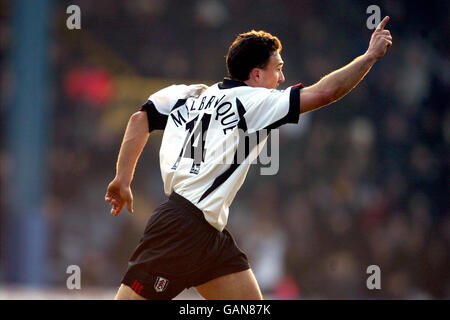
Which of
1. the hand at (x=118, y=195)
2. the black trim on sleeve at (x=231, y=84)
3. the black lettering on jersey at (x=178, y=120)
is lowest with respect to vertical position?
the hand at (x=118, y=195)

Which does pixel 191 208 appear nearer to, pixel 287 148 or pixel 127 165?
pixel 127 165

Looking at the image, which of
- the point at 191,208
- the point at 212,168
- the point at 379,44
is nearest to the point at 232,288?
the point at 191,208

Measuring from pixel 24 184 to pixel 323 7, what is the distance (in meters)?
5.88

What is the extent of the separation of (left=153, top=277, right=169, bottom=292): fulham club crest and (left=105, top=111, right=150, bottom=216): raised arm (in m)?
0.49

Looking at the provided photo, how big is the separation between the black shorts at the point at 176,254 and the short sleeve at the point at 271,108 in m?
0.58

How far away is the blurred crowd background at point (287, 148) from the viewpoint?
9.73 meters

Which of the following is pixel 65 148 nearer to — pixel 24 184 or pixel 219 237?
pixel 24 184

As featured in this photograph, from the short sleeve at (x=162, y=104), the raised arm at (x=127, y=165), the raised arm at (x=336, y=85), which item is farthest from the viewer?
the short sleeve at (x=162, y=104)

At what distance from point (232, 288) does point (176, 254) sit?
0.39 meters

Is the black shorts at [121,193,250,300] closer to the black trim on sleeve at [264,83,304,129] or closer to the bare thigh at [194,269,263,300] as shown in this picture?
the bare thigh at [194,269,263,300]

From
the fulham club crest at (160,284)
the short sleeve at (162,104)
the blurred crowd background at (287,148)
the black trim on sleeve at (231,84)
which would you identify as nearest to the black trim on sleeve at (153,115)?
the short sleeve at (162,104)

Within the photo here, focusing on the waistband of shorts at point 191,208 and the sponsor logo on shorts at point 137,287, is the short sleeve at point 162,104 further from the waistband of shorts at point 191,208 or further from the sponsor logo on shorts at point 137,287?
the sponsor logo on shorts at point 137,287

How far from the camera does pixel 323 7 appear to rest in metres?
12.4

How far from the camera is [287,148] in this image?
11.5 meters
